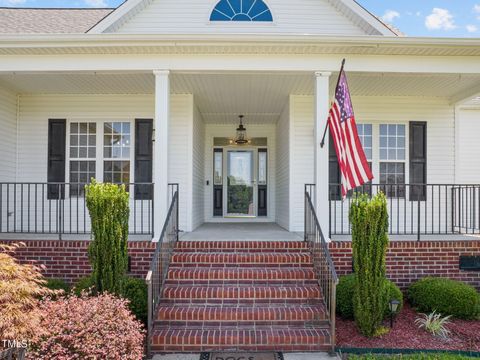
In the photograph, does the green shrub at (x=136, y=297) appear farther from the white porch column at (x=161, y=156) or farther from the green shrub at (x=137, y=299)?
the white porch column at (x=161, y=156)

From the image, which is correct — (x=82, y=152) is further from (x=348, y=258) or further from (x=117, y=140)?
(x=348, y=258)

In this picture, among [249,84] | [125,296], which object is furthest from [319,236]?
[249,84]

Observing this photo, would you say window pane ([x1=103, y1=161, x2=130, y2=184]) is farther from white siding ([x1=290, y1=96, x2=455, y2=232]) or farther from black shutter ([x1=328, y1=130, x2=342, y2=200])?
white siding ([x1=290, y1=96, x2=455, y2=232])

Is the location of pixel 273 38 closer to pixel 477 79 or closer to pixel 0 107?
pixel 477 79

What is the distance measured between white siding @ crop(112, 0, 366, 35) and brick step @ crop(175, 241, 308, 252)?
4.44 metres

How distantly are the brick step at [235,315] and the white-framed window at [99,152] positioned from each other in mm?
4319

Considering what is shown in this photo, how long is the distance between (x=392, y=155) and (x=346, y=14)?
3.26 metres

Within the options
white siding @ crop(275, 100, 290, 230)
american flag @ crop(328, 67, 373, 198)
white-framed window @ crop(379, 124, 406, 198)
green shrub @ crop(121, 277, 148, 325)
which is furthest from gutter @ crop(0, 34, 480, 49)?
green shrub @ crop(121, 277, 148, 325)

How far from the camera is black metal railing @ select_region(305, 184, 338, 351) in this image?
4680 mm

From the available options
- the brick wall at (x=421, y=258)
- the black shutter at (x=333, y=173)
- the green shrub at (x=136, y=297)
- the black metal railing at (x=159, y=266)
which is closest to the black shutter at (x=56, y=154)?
the black metal railing at (x=159, y=266)

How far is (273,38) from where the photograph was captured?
5996mm

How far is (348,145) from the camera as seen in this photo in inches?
213

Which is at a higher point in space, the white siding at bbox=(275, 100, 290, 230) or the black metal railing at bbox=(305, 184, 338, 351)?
the white siding at bbox=(275, 100, 290, 230)

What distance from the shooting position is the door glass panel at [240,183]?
11484 millimetres
